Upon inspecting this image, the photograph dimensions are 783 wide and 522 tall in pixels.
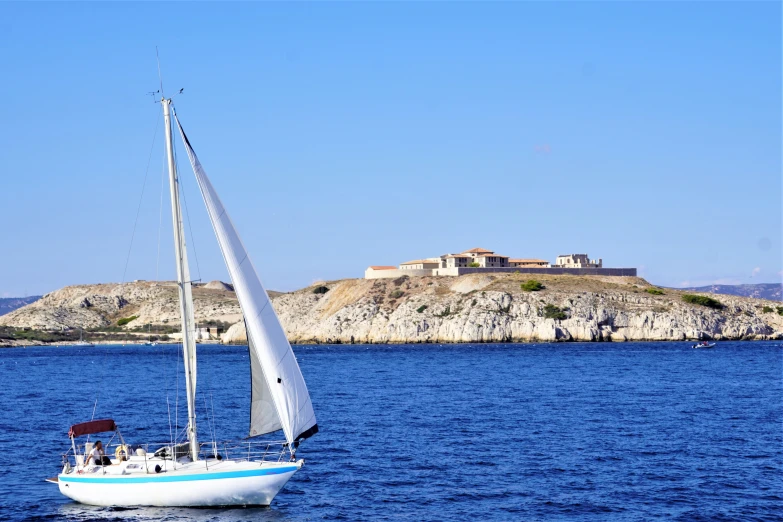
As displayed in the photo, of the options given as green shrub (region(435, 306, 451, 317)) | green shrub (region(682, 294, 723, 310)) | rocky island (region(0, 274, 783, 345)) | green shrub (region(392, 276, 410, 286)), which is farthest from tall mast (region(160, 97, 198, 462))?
green shrub (region(392, 276, 410, 286))

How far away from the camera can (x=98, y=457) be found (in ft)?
96.0

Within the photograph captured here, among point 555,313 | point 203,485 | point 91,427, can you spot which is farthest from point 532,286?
point 203,485

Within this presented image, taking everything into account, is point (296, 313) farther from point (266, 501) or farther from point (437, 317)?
point (266, 501)

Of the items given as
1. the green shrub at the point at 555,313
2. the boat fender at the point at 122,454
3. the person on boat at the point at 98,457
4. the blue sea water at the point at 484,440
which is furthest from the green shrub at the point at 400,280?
the boat fender at the point at 122,454

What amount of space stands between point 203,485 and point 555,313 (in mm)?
121019

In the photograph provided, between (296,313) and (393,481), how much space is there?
495ft

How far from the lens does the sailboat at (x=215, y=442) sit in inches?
1076

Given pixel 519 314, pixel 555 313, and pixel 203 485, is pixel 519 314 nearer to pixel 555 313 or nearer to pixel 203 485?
pixel 555 313

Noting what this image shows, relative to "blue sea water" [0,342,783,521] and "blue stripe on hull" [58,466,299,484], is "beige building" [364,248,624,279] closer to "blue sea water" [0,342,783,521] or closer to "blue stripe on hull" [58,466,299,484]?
"blue sea water" [0,342,783,521]

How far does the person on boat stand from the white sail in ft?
16.8

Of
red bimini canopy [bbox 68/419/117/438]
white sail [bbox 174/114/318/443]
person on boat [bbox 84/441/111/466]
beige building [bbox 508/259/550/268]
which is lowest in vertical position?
person on boat [bbox 84/441/111/466]

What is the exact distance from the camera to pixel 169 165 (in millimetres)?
28188

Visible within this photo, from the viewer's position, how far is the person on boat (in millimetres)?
29175

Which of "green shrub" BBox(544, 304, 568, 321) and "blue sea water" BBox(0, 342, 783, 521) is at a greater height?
"green shrub" BBox(544, 304, 568, 321)
